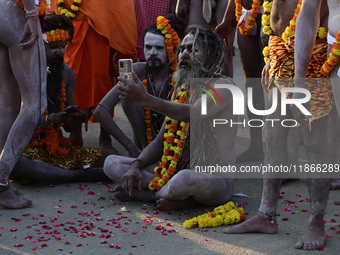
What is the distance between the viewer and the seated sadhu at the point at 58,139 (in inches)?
217

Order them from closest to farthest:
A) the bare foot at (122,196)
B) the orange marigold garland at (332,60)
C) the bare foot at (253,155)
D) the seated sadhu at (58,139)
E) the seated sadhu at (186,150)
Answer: the orange marigold garland at (332,60) < the seated sadhu at (186,150) < the bare foot at (122,196) < the seated sadhu at (58,139) < the bare foot at (253,155)

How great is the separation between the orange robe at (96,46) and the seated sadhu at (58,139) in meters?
0.60

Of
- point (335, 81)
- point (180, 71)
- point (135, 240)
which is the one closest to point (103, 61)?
point (180, 71)

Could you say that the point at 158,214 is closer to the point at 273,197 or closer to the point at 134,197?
the point at 134,197

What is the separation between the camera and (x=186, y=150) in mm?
4844

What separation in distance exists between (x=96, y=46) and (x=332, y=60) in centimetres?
361

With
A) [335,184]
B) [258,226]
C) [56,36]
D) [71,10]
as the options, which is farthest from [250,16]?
[258,226]

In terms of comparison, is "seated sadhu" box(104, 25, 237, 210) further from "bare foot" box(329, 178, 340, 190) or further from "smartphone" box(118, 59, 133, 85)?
"bare foot" box(329, 178, 340, 190)

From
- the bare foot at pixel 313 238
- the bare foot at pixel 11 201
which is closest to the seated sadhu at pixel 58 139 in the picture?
the bare foot at pixel 11 201

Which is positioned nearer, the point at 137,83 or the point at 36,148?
the point at 137,83

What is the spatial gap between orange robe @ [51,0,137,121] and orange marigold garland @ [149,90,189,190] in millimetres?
2124

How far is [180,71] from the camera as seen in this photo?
4.92 meters

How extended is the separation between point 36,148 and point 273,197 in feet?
8.00

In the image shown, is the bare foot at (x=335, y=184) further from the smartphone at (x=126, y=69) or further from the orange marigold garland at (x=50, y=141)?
the orange marigold garland at (x=50, y=141)
